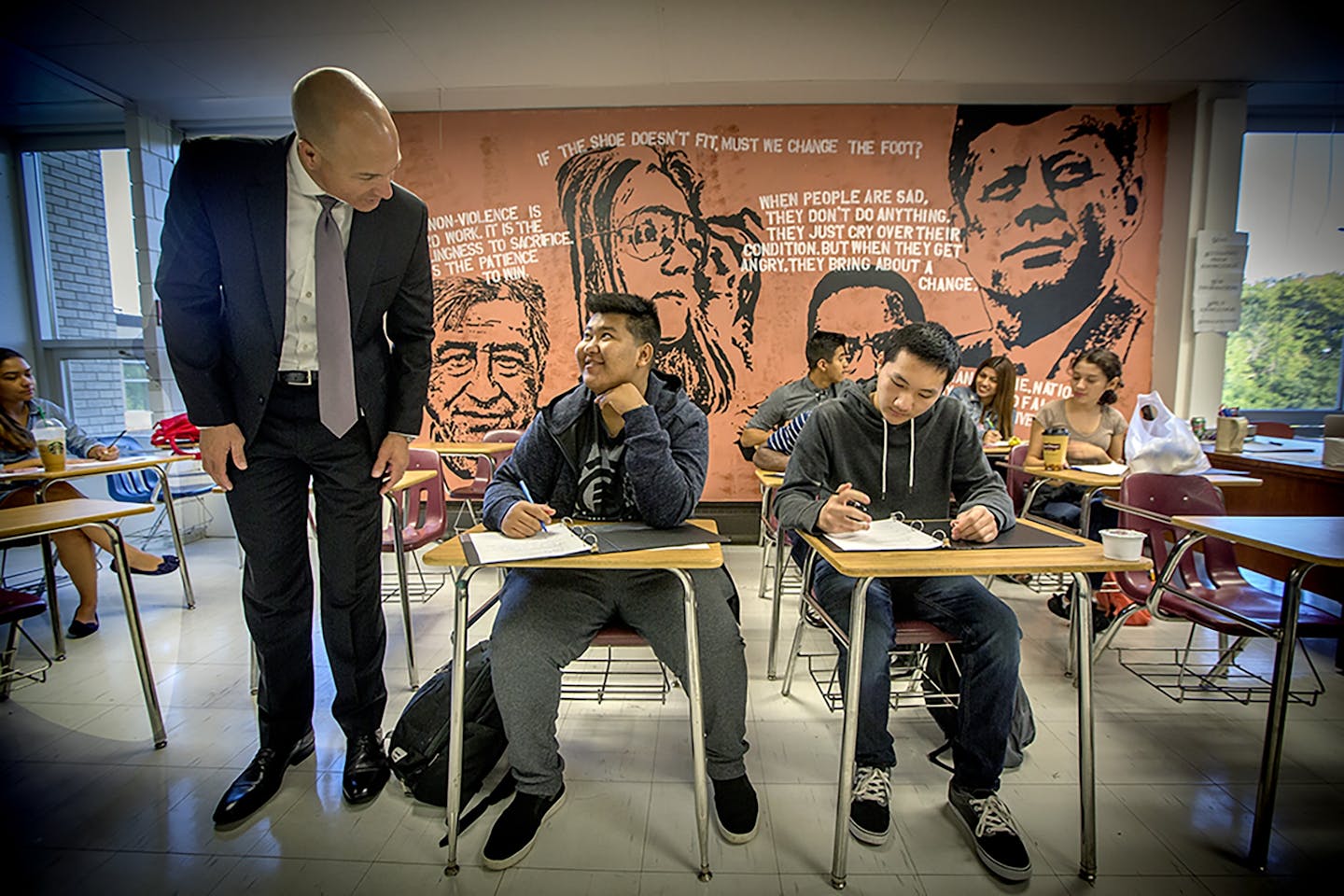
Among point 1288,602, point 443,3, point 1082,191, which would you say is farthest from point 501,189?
point 1288,602

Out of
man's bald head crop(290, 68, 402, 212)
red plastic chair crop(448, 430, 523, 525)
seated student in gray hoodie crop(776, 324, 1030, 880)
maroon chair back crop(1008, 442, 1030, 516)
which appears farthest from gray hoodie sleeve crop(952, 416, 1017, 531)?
red plastic chair crop(448, 430, 523, 525)

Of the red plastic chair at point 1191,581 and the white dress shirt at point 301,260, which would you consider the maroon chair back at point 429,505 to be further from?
the red plastic chair at point 1191,581

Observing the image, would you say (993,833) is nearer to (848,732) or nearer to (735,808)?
(848,732)

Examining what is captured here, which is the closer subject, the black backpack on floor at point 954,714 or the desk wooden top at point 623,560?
the desk wooden top at point 623,560

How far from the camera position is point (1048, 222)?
4.11m

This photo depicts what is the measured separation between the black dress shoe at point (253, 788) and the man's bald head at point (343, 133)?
4.93 ft

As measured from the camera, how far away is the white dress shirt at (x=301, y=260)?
1.44 metres

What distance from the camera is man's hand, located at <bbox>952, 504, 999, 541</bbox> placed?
137 centimetres

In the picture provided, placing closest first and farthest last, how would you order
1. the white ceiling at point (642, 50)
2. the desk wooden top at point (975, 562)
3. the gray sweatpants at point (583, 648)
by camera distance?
1. the desk wooden top at point (975, 562)
2. the gray sweatpants at point (583, 648)
3. the white ceiling at point (642, 50)

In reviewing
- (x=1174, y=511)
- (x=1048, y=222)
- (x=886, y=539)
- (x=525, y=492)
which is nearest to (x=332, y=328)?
(x=525, y=492)

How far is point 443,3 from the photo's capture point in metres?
2.95

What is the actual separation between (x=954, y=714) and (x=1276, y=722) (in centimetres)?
72

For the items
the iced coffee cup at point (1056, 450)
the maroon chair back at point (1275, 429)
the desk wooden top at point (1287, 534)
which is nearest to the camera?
the desk wooden top at point (1287, 534)

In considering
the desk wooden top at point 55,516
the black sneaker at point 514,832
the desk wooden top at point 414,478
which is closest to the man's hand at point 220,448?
the desk wooden top at point 55,516
